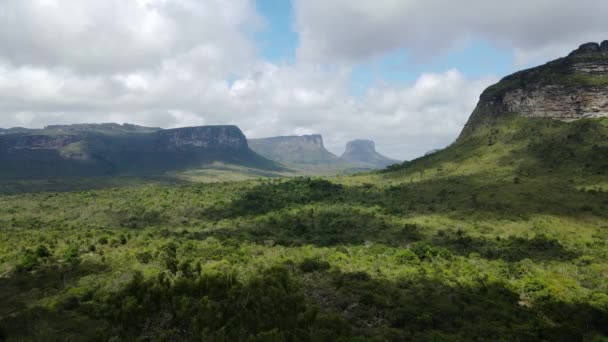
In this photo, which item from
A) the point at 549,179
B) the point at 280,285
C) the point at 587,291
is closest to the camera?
the point at 280,285

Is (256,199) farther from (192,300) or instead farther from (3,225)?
(192,300)

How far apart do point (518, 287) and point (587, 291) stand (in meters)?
6.26

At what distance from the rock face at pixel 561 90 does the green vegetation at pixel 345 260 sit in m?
5.15

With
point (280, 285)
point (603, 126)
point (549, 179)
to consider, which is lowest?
point (280, 285)

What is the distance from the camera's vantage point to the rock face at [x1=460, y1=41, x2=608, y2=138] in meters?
108

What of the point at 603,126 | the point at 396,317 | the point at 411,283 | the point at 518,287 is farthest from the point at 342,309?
the point at 603,126

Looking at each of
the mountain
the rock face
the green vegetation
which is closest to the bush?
the green vegetation

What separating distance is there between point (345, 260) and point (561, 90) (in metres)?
107

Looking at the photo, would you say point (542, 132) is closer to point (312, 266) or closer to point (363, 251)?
point (363, 251)

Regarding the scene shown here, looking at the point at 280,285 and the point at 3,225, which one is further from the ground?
the point at 280,285

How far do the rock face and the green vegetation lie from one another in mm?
5152

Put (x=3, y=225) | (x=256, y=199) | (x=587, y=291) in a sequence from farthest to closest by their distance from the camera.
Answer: (x=256, y=199)
(x=3, y=225)
(x=587, y=291)

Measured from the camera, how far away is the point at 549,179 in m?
89.4

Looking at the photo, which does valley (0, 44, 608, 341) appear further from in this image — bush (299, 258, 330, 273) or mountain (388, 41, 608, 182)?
mountain (388, 41, 608, 182)
